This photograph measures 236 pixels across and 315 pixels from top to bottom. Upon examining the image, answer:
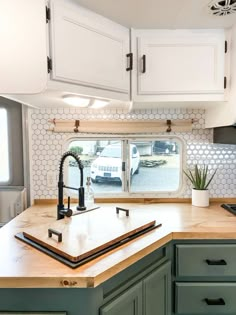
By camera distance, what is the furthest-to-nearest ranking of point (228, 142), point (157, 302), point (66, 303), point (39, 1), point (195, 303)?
point (228, 142) → point (195, 303) → point (157, 302) → point (39, 1) → point (66, 303)

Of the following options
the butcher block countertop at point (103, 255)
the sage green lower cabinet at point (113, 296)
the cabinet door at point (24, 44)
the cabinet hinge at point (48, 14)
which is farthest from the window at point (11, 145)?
the sage green lower cabinet at point (113, 296)

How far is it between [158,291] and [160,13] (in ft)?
5.03

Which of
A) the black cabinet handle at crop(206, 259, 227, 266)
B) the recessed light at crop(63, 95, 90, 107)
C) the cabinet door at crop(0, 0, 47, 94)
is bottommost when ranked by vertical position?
the black cabinet handle at crop(206, 259, 227, 266)

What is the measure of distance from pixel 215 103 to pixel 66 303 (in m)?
1.49

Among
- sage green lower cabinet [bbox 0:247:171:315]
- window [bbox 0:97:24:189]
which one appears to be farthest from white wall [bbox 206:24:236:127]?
window [bbox 0:97:24:189]

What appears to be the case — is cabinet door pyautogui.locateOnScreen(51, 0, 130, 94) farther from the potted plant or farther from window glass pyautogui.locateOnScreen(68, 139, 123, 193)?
the potted plant

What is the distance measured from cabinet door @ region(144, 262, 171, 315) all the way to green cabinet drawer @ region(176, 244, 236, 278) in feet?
0.34

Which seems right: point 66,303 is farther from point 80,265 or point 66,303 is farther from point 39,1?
point 39,1

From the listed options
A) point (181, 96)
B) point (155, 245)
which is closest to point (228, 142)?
point (181, 96)

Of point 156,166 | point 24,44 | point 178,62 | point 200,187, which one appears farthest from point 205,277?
point 24,44

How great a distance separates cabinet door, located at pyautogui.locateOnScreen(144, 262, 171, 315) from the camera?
133 cm

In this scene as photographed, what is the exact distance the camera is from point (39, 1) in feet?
4.12

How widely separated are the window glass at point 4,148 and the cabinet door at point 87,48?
0.99 meters

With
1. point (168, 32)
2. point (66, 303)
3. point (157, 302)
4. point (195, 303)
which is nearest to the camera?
point (66, 303)
